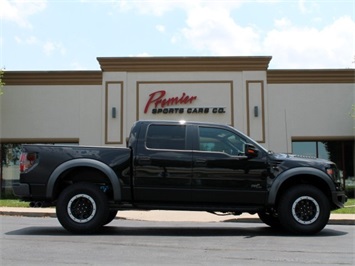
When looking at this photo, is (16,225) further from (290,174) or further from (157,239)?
(290,174)

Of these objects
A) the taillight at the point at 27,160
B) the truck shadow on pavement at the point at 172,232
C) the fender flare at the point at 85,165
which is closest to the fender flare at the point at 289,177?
the truck shadow on pavement at the point at 172,232

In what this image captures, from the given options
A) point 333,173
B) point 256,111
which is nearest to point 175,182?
point 333,173

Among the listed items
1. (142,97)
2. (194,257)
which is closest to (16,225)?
(194,257)

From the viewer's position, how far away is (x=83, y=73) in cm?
1962

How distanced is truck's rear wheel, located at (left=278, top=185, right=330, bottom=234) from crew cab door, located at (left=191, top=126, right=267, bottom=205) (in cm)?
45

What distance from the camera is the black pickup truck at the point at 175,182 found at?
27.6 ft

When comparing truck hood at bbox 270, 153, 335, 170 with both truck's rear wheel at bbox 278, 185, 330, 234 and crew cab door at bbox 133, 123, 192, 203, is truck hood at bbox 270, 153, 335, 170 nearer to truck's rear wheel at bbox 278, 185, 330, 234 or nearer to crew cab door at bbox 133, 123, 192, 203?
truck's rear wheel at bbox 278, 185, 330, 234

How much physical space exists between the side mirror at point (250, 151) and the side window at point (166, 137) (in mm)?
1098

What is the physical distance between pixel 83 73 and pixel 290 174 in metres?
13.0

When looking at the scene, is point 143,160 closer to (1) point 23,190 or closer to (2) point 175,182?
(2) point 175,182

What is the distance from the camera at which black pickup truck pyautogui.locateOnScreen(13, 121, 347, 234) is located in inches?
331

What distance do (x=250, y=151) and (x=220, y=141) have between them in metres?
0.59

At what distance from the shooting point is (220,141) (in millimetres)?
8703

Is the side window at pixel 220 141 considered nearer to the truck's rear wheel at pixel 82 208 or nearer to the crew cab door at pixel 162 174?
the crew cab door at pixel 162 174
